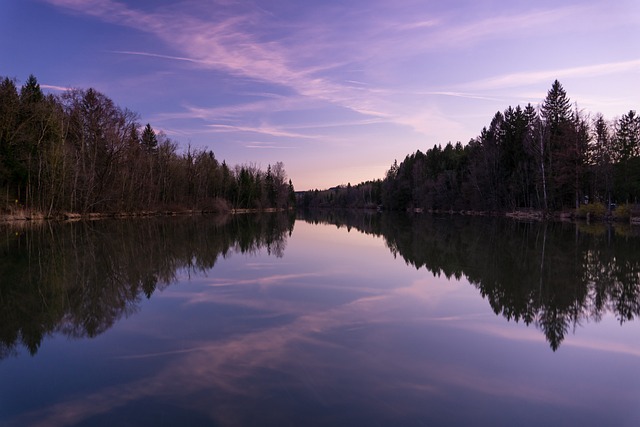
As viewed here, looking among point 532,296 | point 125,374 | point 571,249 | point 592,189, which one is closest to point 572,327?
point 532,296

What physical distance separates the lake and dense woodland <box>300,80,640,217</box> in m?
32.9

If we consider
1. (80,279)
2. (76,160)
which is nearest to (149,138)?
(76,160)

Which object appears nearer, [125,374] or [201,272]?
[125,374]

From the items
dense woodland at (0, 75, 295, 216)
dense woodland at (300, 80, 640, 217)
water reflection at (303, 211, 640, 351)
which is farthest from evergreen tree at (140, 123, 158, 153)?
water reflection at (303, 211, 640, 351)

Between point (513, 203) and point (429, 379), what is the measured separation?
52.1 meters

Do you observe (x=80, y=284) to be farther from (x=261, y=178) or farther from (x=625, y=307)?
(x=261, y=178)

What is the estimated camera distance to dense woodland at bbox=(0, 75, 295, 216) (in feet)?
101

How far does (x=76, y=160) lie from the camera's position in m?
36.5

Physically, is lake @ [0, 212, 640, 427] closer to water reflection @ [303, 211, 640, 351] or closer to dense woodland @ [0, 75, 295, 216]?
water reflection @ [303, 211, 640, 351]

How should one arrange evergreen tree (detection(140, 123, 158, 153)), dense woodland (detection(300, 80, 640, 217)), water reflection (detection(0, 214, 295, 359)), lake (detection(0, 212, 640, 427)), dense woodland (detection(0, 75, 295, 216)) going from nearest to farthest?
lake (detection(0, 212, 640, 427)), water reflection (detection(0, 214, 295, 359)), dense woodland (detection(0, 75, 295, 216)), dense woodland (detection(300, 80, 640, 217)), evergreen tree (detection(140, 123, 158, 153))

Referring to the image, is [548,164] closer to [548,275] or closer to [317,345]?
[548,275]

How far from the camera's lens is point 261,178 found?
95.8 m

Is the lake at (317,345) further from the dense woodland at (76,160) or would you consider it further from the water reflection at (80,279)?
the dense woodland at (76,160)

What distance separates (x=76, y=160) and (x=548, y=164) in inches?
1733
